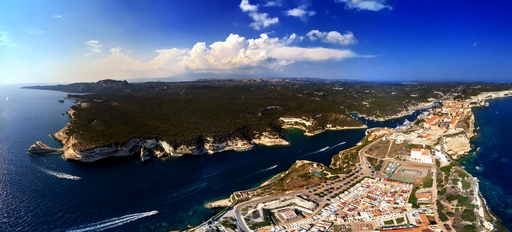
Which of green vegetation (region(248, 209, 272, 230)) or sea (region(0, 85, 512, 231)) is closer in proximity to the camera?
green vegetation (region(248, 209, 272, 230))

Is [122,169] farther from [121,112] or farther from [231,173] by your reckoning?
[121,112]

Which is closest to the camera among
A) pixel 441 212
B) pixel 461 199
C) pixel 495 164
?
pixel 441 212

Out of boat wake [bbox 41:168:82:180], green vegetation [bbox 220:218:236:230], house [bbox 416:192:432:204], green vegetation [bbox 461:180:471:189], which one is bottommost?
green vegetation [bbox 220:218:236:230]

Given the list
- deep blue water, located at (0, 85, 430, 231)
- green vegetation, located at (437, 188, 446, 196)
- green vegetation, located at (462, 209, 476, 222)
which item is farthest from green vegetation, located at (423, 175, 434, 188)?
deep blue water, located at (0, 85, 430, 231)

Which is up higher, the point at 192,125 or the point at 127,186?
the point at 192,125

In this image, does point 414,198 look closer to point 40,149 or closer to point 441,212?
point 441,212

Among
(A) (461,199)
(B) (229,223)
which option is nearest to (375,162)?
(A) (461,199)

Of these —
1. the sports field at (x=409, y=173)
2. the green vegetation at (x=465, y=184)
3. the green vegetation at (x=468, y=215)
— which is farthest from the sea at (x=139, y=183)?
the sports field at (x=409, y=173)

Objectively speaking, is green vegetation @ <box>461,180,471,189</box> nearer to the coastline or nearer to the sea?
the sea
